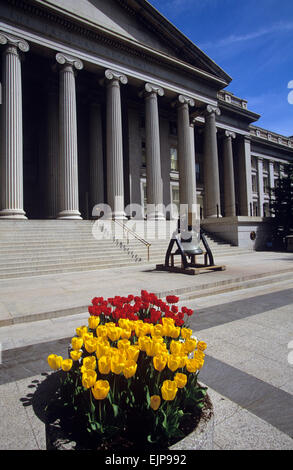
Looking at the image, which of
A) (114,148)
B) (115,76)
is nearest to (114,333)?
(114,148)

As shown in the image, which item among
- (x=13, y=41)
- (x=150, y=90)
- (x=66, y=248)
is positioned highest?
(x=150, y=90)

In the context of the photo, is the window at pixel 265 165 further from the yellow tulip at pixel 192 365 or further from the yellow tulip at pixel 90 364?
the yellow tulip at pixel 90 364

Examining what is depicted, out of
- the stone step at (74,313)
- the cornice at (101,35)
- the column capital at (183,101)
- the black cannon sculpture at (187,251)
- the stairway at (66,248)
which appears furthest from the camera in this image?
the column capital at (183,101)

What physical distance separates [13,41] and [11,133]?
585cm

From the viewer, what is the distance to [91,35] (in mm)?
21234

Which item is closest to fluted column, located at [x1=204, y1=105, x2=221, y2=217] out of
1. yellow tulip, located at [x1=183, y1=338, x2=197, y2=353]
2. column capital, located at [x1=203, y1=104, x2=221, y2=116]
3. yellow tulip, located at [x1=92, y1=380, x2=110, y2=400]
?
column capital, located at [x1=203, y1=104, x2=221, y2=116]

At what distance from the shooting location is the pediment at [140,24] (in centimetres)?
2272

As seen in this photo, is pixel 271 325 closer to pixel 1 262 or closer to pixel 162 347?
pixel 162 347

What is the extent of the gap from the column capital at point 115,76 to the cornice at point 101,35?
2.04 metres

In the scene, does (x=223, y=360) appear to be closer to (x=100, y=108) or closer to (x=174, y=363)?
(x=174, y=363)

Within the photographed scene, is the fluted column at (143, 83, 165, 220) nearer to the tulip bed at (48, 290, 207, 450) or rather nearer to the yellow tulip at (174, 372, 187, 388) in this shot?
the tulip bed at (48, 290, 207, 450)

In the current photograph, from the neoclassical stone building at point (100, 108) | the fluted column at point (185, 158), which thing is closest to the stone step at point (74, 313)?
the neoclassical stone building at point (100, 108)

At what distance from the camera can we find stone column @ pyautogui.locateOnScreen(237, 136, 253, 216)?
38.2 m

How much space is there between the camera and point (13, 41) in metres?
18.0
